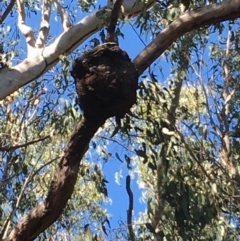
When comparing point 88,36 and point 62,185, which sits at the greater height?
point 88,36

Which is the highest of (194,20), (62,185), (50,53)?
(50,53)

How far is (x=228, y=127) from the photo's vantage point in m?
4.86

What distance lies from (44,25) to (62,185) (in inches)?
112

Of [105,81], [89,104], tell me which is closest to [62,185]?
[89,104]

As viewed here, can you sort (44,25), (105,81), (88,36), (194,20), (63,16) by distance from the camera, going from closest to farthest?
(105,81) → (194,20) → (88,36) → (63,16) → (44,25)

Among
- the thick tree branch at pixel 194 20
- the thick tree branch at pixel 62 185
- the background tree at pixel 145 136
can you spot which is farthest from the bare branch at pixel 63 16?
the thick tree branch at pixel 62 185

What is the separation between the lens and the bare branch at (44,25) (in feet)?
15.4

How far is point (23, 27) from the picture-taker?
5.14 metres

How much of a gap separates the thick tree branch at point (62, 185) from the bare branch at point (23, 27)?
2.20 meters

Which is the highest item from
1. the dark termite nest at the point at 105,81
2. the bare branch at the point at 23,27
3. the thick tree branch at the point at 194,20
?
the bare branch at the point at 23,27

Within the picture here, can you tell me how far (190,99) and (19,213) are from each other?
1.90 meters

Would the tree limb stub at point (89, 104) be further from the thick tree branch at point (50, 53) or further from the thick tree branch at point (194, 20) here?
the thick tree branch at point (50, 53)

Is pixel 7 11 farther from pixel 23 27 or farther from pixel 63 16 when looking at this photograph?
pixel 63 16

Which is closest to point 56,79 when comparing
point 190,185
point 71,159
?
point 190,185
